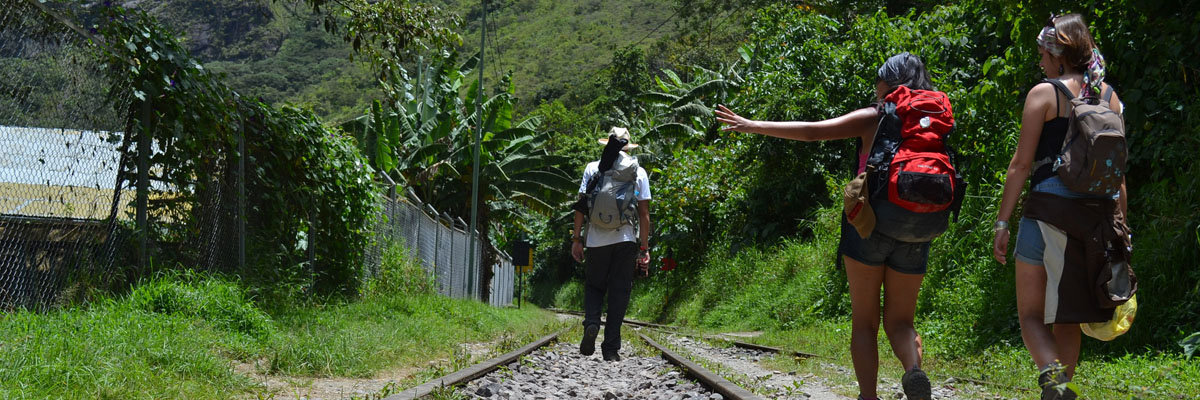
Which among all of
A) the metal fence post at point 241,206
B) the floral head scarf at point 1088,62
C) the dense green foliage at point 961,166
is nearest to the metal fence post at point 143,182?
the metal fence post at point 241,206

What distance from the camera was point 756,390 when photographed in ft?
18.9

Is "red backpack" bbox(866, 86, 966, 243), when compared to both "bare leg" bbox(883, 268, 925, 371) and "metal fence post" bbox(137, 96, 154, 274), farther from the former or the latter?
"metal fence post" bbox(137, 96, 154, 274)

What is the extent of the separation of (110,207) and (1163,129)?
8.01m

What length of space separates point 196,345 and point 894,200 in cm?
424

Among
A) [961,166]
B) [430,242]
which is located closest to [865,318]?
[961,166]

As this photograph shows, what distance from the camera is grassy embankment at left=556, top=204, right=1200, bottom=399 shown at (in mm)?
5992

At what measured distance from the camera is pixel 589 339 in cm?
827

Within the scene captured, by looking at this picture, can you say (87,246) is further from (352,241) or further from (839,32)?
(839,32)

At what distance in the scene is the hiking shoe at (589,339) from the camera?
8.17 m

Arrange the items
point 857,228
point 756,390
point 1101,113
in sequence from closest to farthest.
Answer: point 1101,113 → point 857,228 → point 756,390

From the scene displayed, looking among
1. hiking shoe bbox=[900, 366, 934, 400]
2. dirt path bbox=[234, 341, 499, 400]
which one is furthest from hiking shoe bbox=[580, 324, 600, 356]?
hiking shoe bbox=[900, 366, 934, 400]

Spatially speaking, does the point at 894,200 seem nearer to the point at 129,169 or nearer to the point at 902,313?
the point at 902,313

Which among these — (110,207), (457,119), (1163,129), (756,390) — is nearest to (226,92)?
(110,207)

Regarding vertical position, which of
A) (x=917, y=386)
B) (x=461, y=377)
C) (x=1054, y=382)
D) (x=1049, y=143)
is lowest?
(x=461, y=377)
